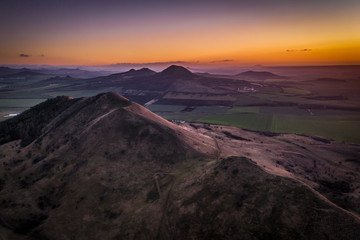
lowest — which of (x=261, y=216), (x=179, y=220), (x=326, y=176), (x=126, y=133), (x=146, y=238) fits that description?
(x=326, y=176)

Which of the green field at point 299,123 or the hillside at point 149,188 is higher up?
the hillside at point 149,188

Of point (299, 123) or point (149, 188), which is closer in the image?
point (149, 188)

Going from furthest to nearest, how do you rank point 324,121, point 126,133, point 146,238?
point 324,121 → point 126,133 → point 146,238

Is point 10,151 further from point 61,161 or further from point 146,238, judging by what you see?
point 146,238

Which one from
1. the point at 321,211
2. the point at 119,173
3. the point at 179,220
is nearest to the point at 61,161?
the point at 119,173

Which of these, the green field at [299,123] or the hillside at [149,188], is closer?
the hillside at [149,188]

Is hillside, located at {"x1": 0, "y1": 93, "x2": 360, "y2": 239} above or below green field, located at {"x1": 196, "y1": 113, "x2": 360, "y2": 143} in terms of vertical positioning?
above

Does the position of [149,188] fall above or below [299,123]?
above

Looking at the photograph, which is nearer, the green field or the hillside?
the hillside
